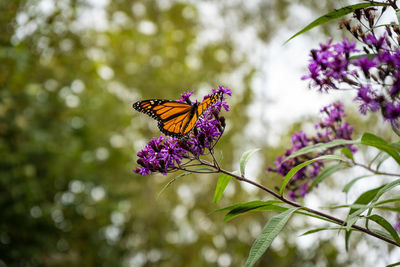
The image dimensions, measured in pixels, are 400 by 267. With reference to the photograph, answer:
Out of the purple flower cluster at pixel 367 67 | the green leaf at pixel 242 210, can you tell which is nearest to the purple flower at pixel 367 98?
the purple flower cluster at pixel 367 67

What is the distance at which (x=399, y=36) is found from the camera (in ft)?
3.39

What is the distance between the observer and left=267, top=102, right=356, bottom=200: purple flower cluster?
163 cm

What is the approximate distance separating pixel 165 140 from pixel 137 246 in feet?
25.0

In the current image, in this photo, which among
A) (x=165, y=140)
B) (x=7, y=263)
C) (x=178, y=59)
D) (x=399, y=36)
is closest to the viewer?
(x=399, y=36)

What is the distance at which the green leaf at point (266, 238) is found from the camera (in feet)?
3.24

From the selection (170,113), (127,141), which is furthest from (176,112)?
(127,141)

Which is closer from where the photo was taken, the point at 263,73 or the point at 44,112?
the point at 44,112

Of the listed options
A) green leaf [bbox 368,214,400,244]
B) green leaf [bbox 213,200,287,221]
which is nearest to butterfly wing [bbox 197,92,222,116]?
green leaf [bbox 213,200,287,221]

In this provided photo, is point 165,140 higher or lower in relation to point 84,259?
lower

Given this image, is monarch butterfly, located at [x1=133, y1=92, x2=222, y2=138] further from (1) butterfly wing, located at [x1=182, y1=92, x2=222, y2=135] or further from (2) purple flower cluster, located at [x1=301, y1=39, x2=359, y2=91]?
(2) purple flower cluster, located at [x1=301, y1=39, x2=359, y2=91]

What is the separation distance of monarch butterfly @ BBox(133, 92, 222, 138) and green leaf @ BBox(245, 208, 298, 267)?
47cm

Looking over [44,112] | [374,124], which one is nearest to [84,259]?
[44,112]

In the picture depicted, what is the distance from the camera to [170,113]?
159 centimetres

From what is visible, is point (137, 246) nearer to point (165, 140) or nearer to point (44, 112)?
point (44, 112)
